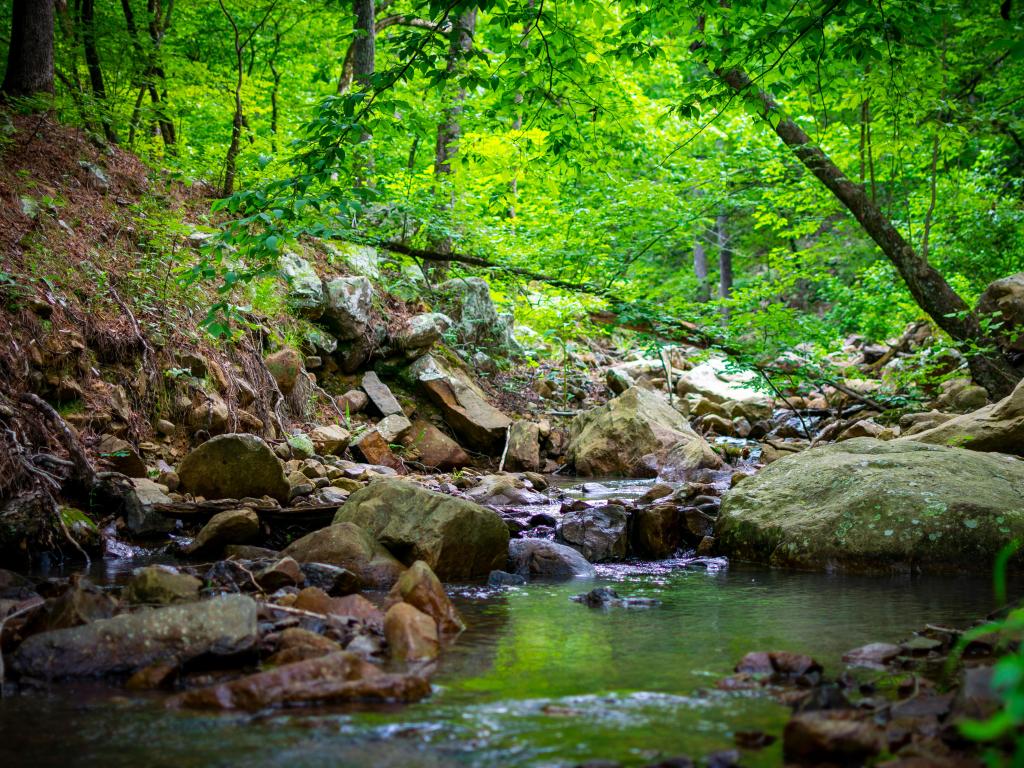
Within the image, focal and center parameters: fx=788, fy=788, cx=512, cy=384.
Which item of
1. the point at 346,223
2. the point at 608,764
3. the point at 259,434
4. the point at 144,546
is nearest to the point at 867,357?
the point at 346,223

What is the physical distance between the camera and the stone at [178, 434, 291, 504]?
6.38 meters

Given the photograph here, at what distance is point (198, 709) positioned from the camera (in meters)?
2.72

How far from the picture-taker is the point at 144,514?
5805 mm

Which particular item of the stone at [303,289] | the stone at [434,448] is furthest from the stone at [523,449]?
the stone at [303,289]

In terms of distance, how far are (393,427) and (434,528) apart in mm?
4698

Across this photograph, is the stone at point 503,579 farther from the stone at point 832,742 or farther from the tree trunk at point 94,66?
the tree trunk at point 94,66

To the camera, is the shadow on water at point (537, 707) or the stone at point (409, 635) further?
the stone at point (409, 635)

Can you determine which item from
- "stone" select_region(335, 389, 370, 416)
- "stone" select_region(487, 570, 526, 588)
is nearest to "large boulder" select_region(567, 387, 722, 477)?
"stone" select_region(335, 389, 370, 416)

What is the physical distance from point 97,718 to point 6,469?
3.04 metres

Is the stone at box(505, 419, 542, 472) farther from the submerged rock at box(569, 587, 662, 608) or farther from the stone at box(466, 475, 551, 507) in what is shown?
the submerged rock at box(569, 587, 662, 608)

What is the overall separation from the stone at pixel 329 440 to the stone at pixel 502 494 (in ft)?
5.33

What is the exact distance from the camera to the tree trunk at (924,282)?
933cm

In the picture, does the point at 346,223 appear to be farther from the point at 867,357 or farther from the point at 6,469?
the point at 867,357

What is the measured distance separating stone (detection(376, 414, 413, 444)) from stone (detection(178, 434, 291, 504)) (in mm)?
2999
